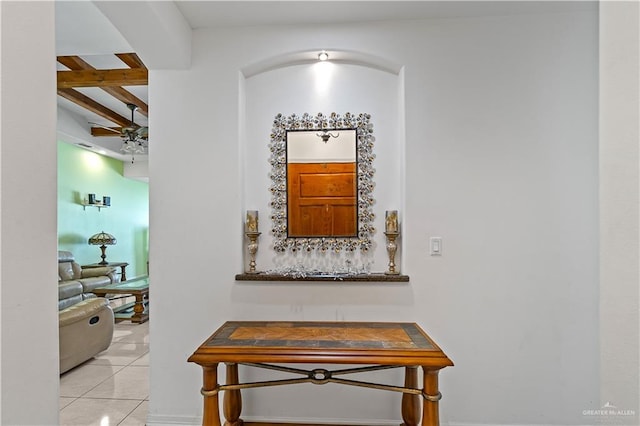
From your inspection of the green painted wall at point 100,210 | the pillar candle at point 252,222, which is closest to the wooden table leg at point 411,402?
the pillar candle at point 252,222

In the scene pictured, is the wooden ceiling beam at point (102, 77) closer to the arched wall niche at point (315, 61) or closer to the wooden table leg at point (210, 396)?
the arched wall niche at point (315, 61)

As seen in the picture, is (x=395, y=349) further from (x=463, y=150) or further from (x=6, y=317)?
(x=6, y=317)

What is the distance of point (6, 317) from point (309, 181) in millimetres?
1791

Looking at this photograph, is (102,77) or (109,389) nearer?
(109,389)

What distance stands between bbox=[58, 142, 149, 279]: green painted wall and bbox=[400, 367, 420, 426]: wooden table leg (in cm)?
583

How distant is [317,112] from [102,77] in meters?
2.53

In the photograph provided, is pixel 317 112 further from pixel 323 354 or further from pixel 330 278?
pixel 323 354

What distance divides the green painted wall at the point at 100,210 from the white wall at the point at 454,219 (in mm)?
4543

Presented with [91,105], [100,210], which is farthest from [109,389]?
[100,210]

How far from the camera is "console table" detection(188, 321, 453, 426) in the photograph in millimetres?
1654

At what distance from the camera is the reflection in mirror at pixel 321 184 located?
2359 millimetres

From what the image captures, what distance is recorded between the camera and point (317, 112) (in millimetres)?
2383

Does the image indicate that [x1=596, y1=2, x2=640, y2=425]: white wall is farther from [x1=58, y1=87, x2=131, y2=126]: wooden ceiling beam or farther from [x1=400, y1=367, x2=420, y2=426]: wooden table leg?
[x1=58, y1=87, x2=131, y2=126]: wooden ceiling beam

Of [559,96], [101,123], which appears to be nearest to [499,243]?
[559,96]
